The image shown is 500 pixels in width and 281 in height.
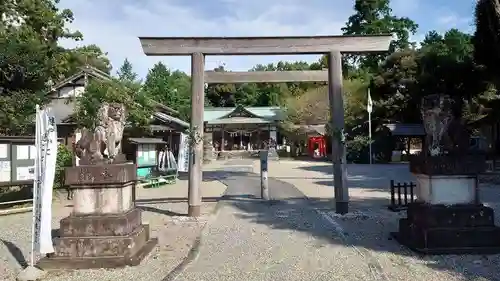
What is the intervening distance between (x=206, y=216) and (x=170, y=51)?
4.10 meters

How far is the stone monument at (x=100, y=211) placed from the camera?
255 inches

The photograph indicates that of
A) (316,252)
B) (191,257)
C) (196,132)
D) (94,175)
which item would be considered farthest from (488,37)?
(94,175)

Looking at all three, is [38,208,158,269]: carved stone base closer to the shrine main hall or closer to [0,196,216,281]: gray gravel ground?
[0,196,216,281]: gray gravel ground

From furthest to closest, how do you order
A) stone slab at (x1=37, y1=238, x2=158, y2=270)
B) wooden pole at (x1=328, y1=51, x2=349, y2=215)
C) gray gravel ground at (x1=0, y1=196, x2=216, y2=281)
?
1. wooden pole at (x1=328, y1=51, x2=349, y2=215)
2. stone slab at (x1=37, y1=238, x2=158, y2=270)
3. gray gravel ground at (x1=0, y1=196, x2=216, y2=281)

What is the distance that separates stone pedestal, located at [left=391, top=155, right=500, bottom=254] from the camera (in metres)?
6.68

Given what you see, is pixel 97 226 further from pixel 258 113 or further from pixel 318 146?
pixel 258 113

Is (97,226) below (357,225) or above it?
above

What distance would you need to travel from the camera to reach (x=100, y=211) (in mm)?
6742

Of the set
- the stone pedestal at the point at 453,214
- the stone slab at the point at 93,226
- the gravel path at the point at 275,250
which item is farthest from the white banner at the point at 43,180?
the stone pedestal at the point at 453,214

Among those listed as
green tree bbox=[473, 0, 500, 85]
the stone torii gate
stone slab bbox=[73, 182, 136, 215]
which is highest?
green tree bbox=[473, 0, 500, 85]

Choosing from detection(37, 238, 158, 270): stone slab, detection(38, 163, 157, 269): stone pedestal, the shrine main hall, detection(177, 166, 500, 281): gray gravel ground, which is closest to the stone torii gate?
detection(177, 166, 500, 281): gray gravel ground

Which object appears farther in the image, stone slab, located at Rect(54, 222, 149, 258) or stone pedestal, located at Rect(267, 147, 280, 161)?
stone pedestal, located at Rect(267, 147, 280, 161)

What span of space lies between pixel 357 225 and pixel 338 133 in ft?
7.86

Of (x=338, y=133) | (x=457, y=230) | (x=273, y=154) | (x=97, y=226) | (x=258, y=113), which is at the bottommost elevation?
(x=457, y=230)
